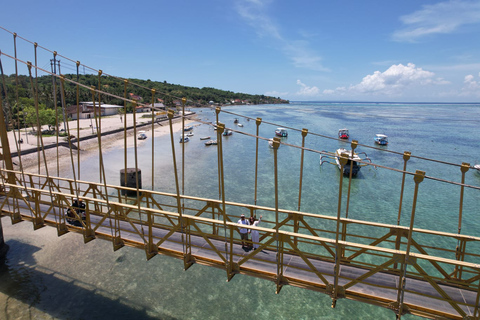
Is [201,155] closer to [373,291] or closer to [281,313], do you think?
[281,313]

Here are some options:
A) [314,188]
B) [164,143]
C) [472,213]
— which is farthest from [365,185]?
[164,143]

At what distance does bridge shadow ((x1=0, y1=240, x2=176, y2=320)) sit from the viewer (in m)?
13.7

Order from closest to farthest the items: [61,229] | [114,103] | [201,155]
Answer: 1. [61,229]
2. [201,155]
3. [114,103]

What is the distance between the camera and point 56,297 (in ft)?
48.7

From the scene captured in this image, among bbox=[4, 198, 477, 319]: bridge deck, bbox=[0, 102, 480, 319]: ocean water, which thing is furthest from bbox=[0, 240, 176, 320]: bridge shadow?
bbox=[4, 198, 477, 319]: bridge deck

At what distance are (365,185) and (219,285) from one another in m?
24.8

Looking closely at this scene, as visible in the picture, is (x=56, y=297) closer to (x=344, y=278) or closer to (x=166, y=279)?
(x=166, y=279)

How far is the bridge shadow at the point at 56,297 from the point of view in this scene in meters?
13.7

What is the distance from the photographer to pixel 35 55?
14.6 metres

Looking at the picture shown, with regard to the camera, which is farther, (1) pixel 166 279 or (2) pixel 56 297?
(1) pixel 166 279

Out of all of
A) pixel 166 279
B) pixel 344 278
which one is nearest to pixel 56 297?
pixel 166 279

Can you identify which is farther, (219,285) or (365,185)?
(365,185)

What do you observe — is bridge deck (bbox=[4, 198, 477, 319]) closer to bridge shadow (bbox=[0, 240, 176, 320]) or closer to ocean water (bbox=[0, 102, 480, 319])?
ocean water (bbox=[0, 102, 480, 319])

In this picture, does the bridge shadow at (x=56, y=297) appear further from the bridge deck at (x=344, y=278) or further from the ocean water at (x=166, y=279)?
the bridge deck at (x=344, y=278)
